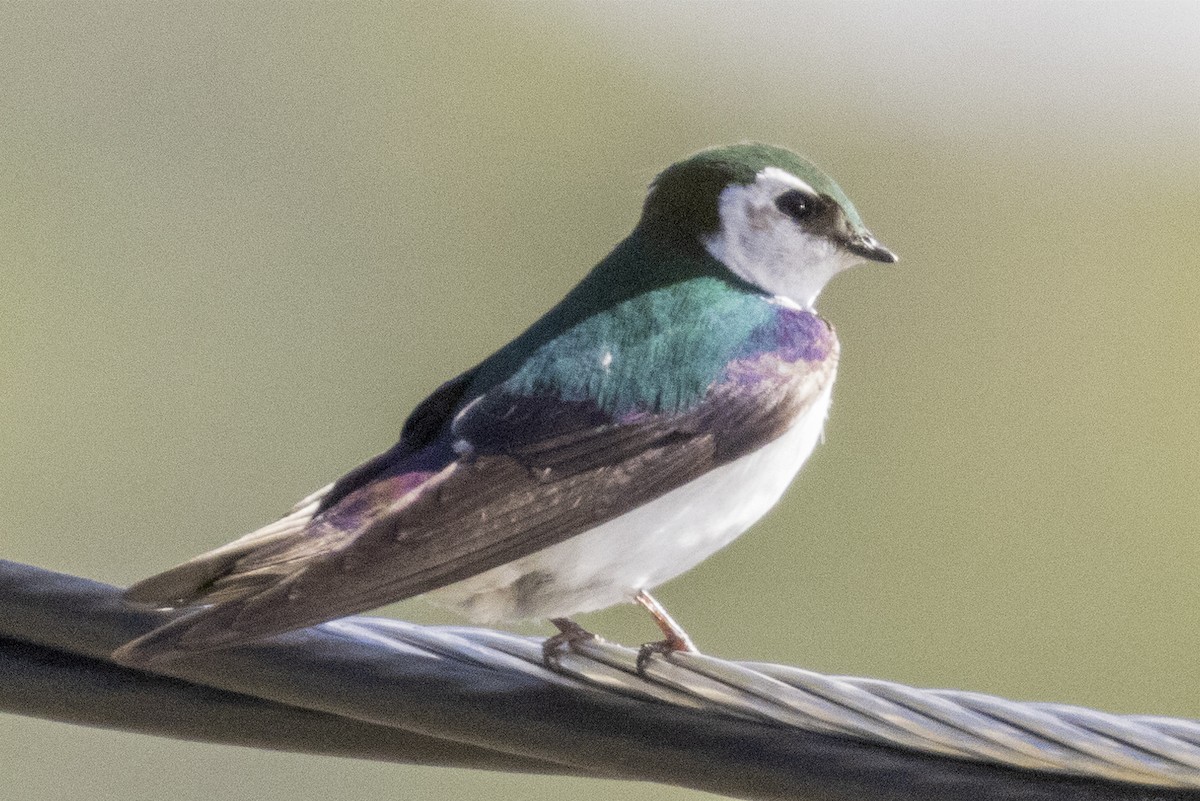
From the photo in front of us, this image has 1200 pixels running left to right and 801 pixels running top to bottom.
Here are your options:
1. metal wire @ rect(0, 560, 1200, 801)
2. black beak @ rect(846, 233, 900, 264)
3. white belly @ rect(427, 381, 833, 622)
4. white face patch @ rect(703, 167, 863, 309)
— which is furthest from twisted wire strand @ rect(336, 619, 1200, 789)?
black beak @ rect(846, 233, 900, 264)

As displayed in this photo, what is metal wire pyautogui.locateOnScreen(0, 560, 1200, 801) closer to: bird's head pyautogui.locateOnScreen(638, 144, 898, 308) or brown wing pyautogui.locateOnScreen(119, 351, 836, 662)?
brown wing pyautogui.locateOnScreen(119, 351, 836, 662)

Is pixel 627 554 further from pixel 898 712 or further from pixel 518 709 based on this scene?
pixel 898 712

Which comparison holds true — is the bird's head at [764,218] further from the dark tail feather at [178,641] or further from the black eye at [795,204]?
the dark tail feather at [178,641]

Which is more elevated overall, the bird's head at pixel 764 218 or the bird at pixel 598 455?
the bird's head at pixel 764 218

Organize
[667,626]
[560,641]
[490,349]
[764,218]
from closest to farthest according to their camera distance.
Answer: [560,641], [667,626], [764,218], [490,349]

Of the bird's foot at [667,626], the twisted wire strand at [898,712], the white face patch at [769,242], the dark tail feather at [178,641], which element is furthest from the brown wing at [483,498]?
the white face patch at [769,242]

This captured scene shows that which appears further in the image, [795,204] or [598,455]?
[795,204]

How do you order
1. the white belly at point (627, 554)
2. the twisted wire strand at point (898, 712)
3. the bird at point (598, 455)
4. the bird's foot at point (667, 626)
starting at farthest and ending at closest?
1. the bird's foot at point (667, 626)
2. the white belly at point (627, 554)
3. the bird at point (598, 455)
4. the twisted wire strand at point (898, 712)

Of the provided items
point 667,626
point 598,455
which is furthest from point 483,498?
point 667,626
